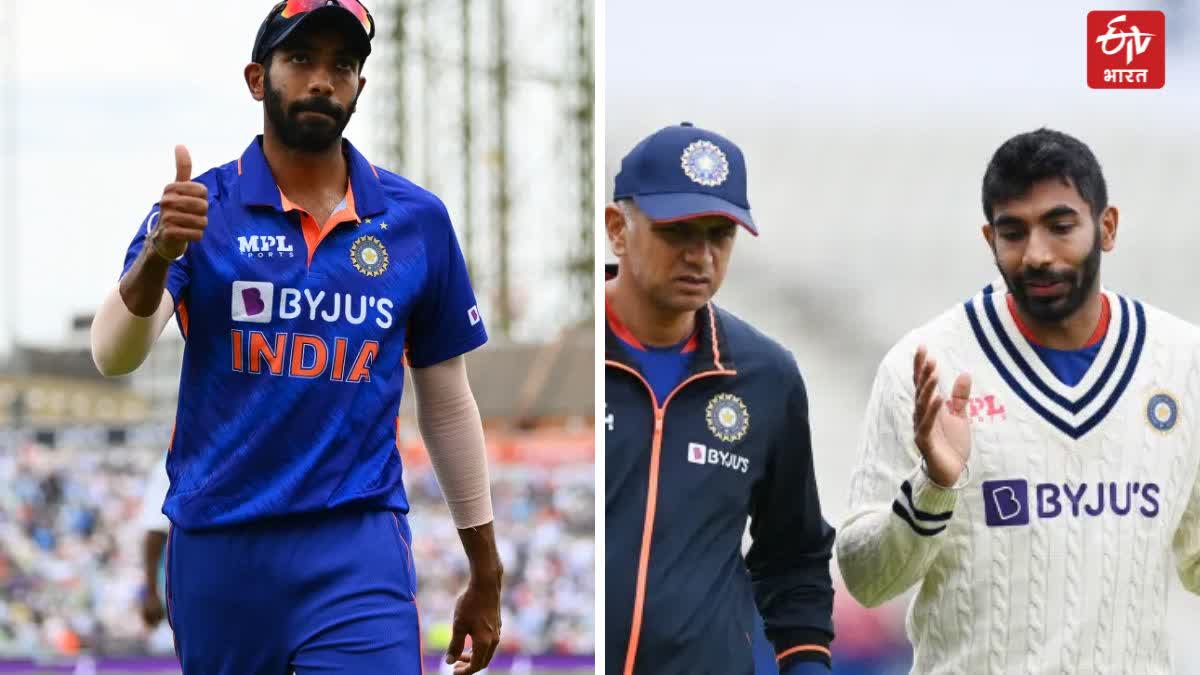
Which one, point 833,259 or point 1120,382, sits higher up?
point 833,259

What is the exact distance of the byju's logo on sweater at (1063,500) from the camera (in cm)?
364

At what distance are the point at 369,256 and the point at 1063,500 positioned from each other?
60.7 inches

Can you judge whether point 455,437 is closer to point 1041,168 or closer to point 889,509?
point 889,509

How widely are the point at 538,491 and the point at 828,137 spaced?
1533cm

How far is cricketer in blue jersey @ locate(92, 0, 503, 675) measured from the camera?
3.13 m

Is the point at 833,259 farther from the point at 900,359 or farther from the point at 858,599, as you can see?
the point at 858,599

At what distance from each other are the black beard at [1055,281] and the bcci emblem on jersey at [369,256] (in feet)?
4.37

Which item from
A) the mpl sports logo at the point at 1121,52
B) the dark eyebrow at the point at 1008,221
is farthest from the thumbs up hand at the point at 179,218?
the mpl sports logo at the point at 1121,52

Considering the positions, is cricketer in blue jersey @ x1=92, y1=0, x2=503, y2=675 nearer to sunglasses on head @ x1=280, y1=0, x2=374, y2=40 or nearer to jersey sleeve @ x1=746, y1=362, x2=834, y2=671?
sunglasses on head @ x1=280, y1=0, x2=374, y2=40

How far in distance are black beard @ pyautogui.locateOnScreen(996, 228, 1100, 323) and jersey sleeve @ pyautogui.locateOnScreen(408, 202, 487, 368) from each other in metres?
1.15

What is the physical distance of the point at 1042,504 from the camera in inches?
144

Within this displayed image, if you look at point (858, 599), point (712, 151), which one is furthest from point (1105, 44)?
point (858, 599)

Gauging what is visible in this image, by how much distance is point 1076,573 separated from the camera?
364 cm

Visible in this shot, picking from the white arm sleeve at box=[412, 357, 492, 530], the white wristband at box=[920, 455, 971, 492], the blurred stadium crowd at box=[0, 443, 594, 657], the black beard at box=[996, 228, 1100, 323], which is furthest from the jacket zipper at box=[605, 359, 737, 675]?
the blurred stadium crowd at box=[0, 443, 594, 657]
